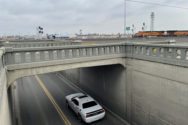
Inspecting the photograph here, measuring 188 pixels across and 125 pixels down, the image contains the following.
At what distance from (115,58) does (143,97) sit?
3.37 metres

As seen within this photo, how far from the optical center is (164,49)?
848 centimetres

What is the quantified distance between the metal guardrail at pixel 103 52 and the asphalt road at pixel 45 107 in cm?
557

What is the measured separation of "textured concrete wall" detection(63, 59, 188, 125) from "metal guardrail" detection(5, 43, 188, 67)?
0.44 m

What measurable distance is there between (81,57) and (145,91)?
481cm

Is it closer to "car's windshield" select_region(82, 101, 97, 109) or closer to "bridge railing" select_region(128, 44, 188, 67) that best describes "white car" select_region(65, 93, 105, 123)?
"car's windshield" select_region(82, 101, 97, 109)

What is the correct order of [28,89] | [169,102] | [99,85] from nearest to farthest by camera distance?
[169,102] < [99,85] < [28,89]

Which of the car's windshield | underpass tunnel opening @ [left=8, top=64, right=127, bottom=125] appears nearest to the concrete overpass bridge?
underpass tunnel opening @ [left=8, top=64, right=127, bottom=125]

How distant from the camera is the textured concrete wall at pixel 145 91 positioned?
7766mm

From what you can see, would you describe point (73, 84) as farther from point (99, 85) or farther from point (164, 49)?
point (164, 49)

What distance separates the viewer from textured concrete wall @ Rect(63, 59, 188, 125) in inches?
306

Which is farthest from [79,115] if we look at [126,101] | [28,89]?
[28,89]

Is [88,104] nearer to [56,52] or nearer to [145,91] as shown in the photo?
[145,91]

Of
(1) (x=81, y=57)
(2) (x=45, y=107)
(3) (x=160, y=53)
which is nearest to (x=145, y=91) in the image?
(3) (x=160, y=53)

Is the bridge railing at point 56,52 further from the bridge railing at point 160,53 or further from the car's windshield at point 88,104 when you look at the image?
the car's windshield at point 88,104
